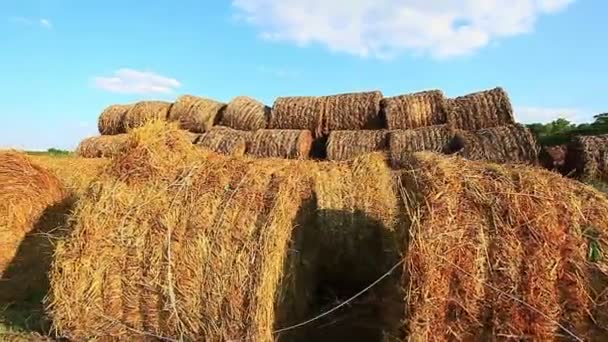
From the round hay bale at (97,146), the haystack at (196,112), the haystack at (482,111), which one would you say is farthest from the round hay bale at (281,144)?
the round hay bale at (97,146)

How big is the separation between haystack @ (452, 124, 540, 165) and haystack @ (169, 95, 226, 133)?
5.39m

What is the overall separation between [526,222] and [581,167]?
561 centimetres

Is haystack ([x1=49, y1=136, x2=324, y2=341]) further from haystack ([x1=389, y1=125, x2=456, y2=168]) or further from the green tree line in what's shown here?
the green tree line

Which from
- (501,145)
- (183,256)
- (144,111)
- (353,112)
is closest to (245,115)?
(353,112)

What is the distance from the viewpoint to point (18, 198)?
673 centimetres

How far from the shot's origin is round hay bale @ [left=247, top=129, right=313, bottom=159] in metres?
11.0

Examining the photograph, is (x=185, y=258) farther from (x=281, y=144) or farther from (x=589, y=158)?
(x=281, y=144)

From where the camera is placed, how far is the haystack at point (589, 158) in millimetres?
→ 8727

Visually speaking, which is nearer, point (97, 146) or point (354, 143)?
point (354, 143)

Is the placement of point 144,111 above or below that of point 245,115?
above

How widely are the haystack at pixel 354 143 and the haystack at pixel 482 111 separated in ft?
3.98

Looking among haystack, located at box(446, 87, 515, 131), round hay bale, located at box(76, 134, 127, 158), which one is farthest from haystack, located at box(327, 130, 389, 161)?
round hay bale, located at box(76, 134, 127, 158)

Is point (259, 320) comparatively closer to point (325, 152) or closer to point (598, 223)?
point (598, 223)

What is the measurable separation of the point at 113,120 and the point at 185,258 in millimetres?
10720
